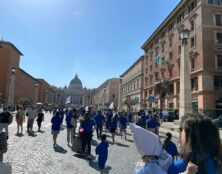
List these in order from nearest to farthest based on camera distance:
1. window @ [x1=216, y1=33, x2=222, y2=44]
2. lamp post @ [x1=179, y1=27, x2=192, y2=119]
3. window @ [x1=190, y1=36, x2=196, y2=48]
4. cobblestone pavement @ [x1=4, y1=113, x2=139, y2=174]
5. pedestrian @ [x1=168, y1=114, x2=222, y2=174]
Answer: pedestrian @ [x1=168, y1=114, x2=222, y2=174] → cobblestone pavement @ [x1=4, y1=113, x2=139, y2=174] → lamp post @ [x1=179, y1=27, x2=192, y2=119] → window @ [x1=216, y1=33, x2=222, y2=44] → window @ [x1=190, y1=36, x2=196, y2=48]

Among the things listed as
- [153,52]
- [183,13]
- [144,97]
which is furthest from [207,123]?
[144,97]

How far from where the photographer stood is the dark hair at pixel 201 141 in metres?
2.19

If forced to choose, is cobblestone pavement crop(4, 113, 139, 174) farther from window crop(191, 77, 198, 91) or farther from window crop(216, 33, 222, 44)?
window crop(216, 33, 222, 44)

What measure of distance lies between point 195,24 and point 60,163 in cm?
3406

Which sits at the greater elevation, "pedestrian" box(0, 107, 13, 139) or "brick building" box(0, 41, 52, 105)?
"brick building" box(0, 41, 52, 105)

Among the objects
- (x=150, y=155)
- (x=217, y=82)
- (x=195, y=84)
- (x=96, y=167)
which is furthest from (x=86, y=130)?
(x=195, y=84)

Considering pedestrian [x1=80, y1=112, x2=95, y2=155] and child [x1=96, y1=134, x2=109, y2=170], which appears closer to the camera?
child [x1=96, y1=134, x2=109, y2=170]

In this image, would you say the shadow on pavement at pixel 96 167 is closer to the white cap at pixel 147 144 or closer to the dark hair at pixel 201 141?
the white cap at pixel 147 144

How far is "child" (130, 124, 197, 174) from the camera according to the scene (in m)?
2.33

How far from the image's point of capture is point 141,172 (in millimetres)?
2344

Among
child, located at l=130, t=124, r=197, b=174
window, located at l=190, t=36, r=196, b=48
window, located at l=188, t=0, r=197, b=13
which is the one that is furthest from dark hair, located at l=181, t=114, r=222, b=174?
window, located at l=188, t=0, r=197, b=13

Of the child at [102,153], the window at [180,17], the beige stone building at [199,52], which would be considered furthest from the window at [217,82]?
the child at [102,153]

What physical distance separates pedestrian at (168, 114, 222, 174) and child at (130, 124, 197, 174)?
203mm

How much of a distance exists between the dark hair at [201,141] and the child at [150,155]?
0.69 ft
